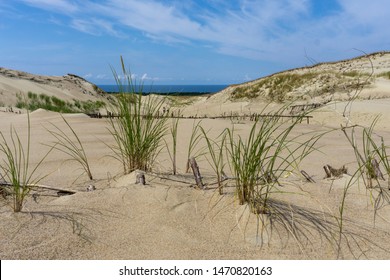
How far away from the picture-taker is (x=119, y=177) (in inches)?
103

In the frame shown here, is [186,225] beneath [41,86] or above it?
beneath

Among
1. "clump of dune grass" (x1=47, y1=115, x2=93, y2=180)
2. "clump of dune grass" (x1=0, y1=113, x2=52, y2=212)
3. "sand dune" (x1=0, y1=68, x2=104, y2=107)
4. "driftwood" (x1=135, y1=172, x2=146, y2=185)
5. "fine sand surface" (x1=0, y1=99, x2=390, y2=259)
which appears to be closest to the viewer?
"fine sand surface" (x1=0, y1=99, x2=390, y2=259)

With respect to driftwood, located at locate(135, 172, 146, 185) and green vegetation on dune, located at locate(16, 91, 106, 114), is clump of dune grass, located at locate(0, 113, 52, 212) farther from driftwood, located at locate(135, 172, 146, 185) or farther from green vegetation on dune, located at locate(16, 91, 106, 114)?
green vegetation on dune, located at locate(16, 91, 106, 114)

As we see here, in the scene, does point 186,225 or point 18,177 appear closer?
point 186,225

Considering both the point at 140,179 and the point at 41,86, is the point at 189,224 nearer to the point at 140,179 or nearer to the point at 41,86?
the point at 140,179

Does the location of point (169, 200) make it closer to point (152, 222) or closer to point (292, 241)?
point (152, 222)

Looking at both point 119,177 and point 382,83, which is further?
point 382,83

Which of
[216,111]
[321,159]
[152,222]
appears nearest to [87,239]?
[152,222]

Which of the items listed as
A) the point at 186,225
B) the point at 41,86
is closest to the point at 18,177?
the point at 186,225

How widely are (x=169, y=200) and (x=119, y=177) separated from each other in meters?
0.76

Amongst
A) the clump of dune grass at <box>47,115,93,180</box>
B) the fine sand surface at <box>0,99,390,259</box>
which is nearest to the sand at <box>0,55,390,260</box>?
the fine sand surface at <box>0,99,390,259</box>

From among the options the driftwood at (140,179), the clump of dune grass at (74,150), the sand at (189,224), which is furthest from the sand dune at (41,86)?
the sand at (189,224)

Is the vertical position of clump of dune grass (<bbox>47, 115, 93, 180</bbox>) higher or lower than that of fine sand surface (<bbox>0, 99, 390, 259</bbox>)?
higher

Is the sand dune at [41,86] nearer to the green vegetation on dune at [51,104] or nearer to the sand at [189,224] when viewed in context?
the green vegetation on dune at [51,104]
